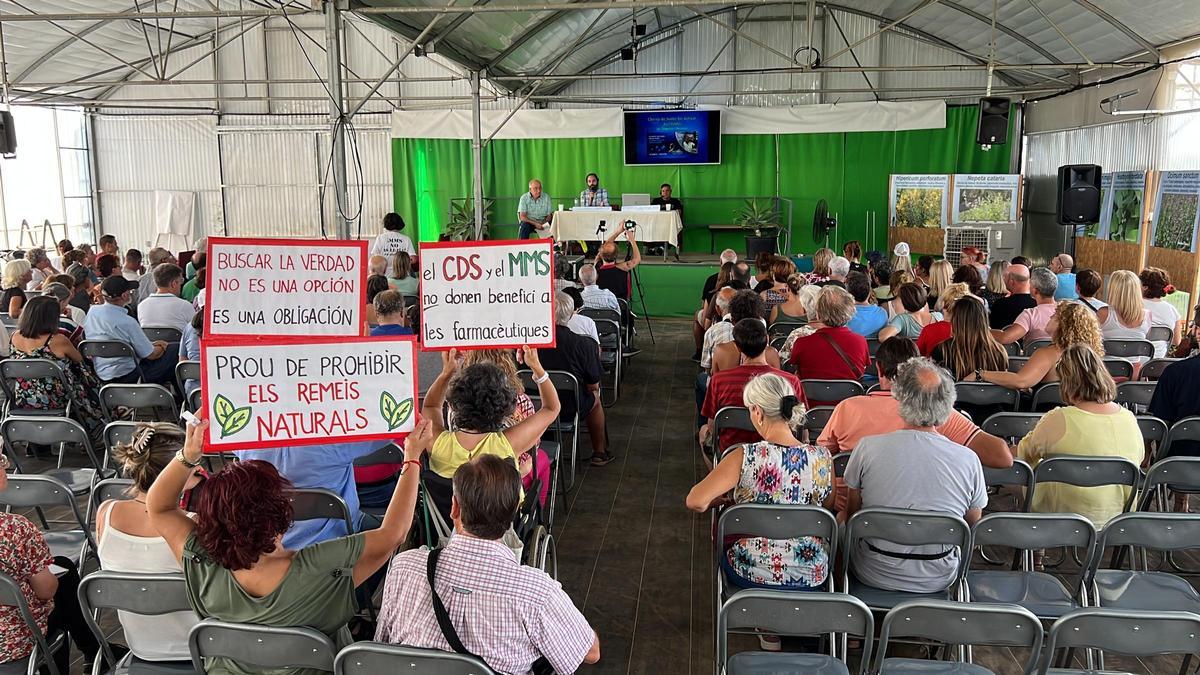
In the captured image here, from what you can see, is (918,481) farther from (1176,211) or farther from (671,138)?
(671,138)

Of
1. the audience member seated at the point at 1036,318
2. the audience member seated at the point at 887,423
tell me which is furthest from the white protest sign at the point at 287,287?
the audience member seated at the point at 1036,318

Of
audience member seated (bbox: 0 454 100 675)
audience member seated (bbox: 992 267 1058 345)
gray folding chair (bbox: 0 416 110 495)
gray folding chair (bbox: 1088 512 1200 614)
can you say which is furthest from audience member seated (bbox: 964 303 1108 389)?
gray folding chair (bbox: 0 416 110 495)

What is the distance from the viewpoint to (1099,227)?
1298 cm

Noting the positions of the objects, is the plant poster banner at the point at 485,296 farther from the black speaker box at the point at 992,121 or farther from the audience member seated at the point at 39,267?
the black speaker box at the point at 992,121

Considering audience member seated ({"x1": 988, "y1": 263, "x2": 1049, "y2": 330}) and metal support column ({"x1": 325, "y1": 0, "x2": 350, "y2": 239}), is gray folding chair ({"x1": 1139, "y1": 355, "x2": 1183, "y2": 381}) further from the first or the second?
metal support column ({"x1": 325, "y1": 0, "x2": 350, "y2": 239})

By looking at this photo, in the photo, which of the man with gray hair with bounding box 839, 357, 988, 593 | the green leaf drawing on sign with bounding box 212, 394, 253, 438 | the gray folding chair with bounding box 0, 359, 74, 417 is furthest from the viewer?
the gray folding chair with bounding box 0, 359, 74, 417

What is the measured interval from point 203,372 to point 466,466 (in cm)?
107

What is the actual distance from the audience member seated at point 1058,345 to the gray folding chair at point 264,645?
4.07 metres

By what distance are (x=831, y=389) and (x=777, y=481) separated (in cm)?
191

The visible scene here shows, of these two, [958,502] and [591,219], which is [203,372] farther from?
[591,219]

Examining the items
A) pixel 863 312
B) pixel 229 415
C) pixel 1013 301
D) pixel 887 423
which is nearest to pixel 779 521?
pixel 887 423

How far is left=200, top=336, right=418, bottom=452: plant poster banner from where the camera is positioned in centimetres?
295

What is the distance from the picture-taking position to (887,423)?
3.90 metres

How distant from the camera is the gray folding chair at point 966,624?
240 cm
